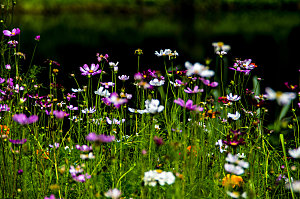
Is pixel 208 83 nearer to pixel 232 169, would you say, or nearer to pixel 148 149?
pixel 232 169

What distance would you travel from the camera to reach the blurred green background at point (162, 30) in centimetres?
929

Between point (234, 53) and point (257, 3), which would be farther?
point (257, 3)

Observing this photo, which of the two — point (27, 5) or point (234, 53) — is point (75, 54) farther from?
point (27, 5)

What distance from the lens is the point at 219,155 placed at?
6.08 ft

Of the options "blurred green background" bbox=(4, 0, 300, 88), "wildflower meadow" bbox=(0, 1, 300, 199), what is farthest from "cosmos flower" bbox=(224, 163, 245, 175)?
"blurred green background" bbox=(4, 0, 300, 88)

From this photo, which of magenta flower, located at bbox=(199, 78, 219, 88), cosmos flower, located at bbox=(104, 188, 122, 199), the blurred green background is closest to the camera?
cosmos flower, located at bbox=(104, 188, 122, 199)

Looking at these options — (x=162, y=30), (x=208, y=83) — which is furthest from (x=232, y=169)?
(x=162, y=30)

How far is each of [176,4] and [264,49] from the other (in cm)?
2797

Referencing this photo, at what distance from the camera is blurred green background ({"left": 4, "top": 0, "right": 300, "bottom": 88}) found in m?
9.29

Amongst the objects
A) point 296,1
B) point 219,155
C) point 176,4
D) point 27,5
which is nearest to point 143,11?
point 176,4

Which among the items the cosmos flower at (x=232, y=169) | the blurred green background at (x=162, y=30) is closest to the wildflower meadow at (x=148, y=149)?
the cosmos flower at (x=232, y=169)

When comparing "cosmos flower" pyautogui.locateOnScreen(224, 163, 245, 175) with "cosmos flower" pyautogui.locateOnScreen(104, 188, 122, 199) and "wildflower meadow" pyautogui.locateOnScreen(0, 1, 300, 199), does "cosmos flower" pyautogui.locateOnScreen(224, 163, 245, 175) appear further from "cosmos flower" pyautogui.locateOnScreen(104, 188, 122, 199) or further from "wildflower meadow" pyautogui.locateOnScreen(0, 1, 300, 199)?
"cosmos flower" pyautogui.locateOnScreen(104, 188, 122, 199)

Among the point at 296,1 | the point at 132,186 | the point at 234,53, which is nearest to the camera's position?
the point at 132,186

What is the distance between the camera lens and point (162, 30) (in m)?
18.8
